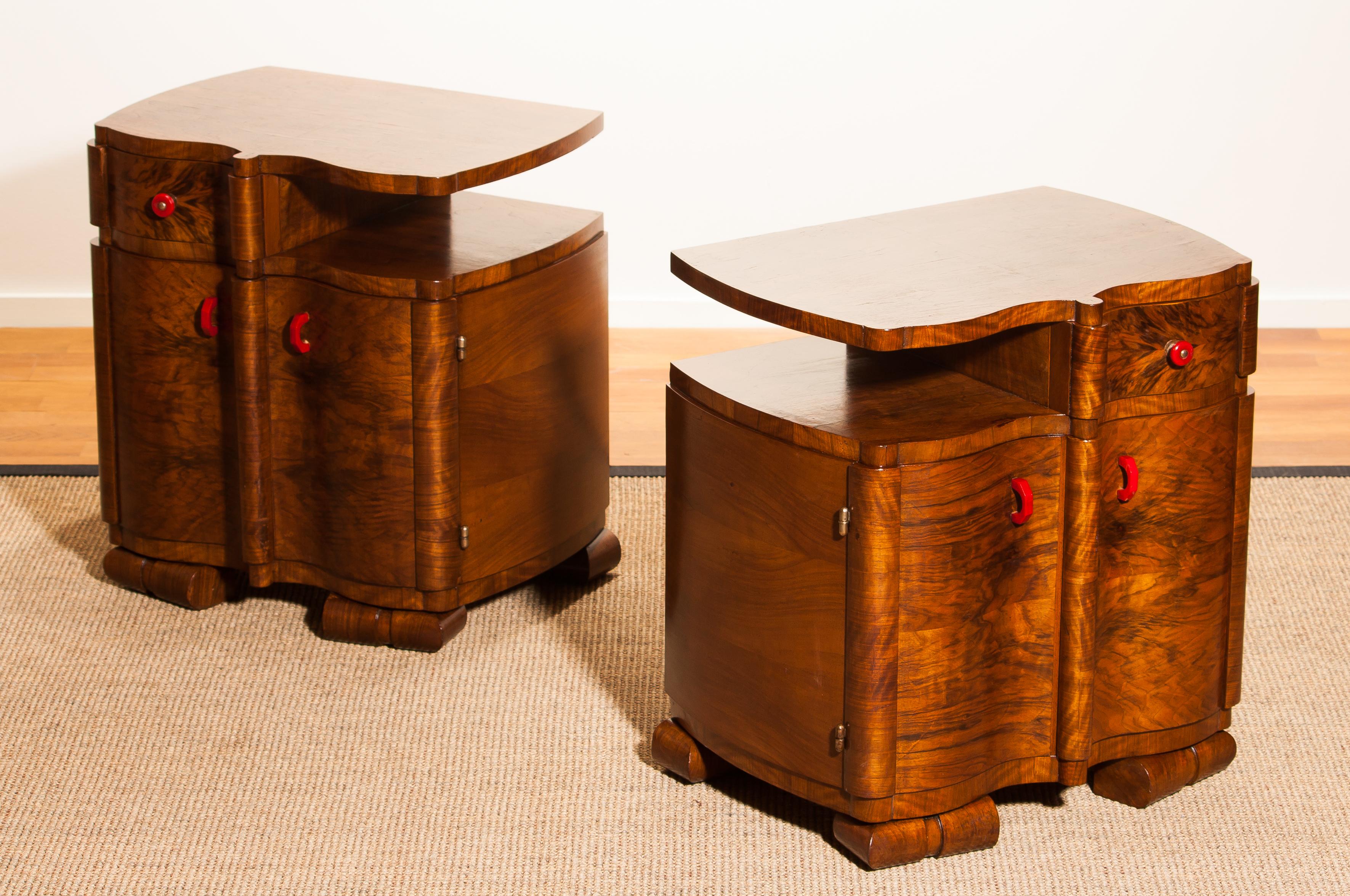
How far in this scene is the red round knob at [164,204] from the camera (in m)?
2.10

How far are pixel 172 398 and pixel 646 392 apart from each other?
1117 mm

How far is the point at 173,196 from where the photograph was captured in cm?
211

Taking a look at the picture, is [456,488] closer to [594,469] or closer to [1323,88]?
[594,469]

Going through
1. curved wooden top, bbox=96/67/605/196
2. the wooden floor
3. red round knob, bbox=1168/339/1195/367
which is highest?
curved wooden top, bbox=96/67/605/196

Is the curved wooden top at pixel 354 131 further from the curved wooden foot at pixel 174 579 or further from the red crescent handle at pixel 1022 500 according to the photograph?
the red crescent handle at pixel 1022 500

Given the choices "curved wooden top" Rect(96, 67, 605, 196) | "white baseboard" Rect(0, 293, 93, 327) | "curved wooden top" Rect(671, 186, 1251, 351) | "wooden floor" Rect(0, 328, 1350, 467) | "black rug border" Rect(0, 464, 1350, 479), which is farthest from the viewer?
"white baseboard" Rect(0, 293, 93, 327)

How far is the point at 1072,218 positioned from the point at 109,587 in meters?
1.41

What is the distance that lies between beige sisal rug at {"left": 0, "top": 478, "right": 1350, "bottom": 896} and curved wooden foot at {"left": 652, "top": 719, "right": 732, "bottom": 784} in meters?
0.02

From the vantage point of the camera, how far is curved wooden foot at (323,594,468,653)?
2166mm

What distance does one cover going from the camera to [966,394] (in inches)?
67.8

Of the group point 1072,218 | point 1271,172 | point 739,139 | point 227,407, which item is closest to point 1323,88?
point 1271,172

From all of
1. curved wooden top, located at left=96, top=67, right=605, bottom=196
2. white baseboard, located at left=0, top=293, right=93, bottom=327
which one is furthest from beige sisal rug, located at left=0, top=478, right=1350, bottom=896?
white baseboard, located at left=0, top=293, right=93, bottom=327

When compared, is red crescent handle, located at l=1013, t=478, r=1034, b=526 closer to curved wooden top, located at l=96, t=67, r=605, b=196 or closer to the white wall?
curved wooden top, located at l=96, t=67, r=605, b=196

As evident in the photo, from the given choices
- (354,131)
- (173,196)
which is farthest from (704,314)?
(173,196)
